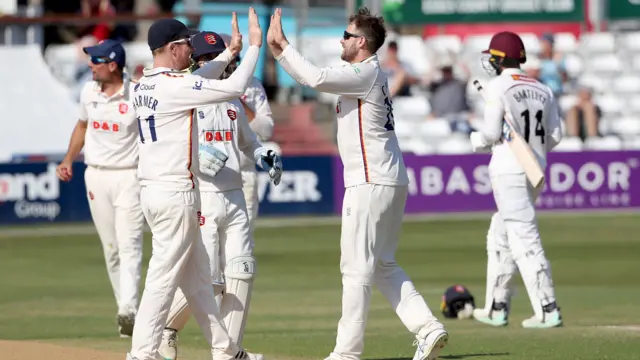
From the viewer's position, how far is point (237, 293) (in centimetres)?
816

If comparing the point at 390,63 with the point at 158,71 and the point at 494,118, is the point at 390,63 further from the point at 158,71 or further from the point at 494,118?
the point at 158,71

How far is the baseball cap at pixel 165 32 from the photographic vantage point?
7496mm

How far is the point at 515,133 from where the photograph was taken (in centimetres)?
998

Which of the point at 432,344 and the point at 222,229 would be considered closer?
the point at 432,344

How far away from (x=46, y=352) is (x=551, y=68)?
18.0 metres

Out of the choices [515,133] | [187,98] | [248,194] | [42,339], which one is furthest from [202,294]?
[515,133]

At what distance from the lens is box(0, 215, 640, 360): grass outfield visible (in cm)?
915

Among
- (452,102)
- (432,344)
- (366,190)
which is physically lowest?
(432,344)

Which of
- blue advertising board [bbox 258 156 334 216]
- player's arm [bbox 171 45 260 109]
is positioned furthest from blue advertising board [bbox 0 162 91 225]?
player's arm [bbox 171 45 260 109]

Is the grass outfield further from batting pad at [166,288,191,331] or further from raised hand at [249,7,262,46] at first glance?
raised hand at [249,7,262,46]

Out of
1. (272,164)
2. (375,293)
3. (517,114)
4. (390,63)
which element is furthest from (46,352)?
(390,63)

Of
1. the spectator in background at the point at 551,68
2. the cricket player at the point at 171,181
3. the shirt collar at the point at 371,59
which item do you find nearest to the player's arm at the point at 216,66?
the cricket player at the point at 171,181

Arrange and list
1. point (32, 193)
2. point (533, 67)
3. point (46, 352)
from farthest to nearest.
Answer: point (533, 67) < point (32, 193) < point (46, 352)

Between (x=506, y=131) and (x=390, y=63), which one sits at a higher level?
(x=390, y=63)
